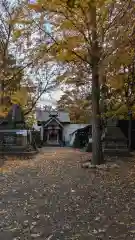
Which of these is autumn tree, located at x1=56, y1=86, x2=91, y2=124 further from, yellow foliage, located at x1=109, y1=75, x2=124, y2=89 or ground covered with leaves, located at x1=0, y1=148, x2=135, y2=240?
ground covered with leaves, located at x1=0, y1=148, x2=135, y2=240

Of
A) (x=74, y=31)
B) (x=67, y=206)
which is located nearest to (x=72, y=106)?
(x=74, y=31)

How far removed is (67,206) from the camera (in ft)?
22.4

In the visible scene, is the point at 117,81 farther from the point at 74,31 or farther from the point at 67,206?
the point at 67,206

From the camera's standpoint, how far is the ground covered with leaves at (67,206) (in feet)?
16.9

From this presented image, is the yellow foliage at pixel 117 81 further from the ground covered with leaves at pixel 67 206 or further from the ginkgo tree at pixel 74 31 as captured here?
the ground covered with leaves at pixel 67 206

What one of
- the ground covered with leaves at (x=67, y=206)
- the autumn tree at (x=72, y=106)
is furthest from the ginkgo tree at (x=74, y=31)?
the autumn tree at (x=72, y=106)

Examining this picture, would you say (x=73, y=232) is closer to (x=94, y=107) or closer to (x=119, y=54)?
(x=119, y=54)

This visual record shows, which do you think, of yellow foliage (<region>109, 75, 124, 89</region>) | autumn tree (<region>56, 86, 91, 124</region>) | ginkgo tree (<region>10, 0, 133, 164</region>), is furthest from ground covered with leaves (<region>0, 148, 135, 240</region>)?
autumn tree (<region>56, 86, 91, 124</region>)

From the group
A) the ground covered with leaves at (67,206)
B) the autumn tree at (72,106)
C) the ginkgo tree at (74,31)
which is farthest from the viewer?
the autumn tree at (72,106)

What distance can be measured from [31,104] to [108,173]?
24209mm

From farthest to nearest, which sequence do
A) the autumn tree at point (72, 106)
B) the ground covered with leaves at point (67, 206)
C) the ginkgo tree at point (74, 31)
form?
the autumn tree at point (72, 106) < the ginkgo tree at point (74, 31) < the ground covered with leaves at point (67, 206)

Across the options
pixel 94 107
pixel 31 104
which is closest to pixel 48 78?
A: pixel 31 104

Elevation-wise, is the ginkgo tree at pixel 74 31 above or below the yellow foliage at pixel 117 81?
above

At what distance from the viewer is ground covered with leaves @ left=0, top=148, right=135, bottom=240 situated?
5164mm
